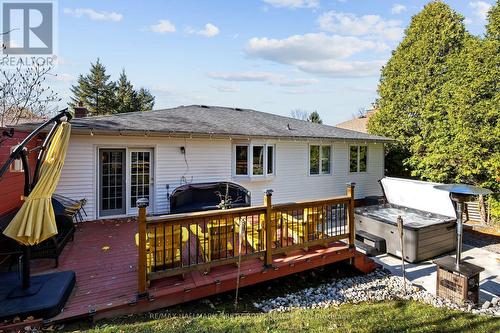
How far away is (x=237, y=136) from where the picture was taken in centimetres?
883

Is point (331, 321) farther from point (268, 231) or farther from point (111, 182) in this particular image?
point (111, 182)

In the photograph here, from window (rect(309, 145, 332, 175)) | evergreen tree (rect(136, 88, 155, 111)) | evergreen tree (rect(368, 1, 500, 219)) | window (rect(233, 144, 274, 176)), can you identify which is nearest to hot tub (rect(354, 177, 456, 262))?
window (rect(309, 145, 332, 175))

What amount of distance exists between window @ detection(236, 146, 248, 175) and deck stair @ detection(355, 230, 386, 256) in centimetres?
431

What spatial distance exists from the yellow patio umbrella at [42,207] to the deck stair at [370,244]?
6118mm

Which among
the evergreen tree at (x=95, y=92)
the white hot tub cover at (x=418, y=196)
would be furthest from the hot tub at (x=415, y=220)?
the evergreen tree at (x=95, y=92)

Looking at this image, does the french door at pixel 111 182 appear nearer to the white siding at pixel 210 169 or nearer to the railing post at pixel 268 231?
the white siding at pixel 210 169

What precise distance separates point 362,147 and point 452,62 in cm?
506

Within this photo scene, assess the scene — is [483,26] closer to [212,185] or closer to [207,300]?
[212,185]

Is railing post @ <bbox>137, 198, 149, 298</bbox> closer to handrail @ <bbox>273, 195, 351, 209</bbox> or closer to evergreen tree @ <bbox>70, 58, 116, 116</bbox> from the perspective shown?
handrail @ <bbox>273, 195, 351, 209</bbox>

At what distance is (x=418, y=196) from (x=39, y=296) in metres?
8.76

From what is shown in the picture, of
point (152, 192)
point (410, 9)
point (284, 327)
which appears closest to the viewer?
point (284, 327)

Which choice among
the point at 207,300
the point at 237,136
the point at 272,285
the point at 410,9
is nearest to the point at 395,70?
the point at 410,9

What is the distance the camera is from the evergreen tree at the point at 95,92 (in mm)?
29188

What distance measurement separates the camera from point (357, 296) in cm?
456
